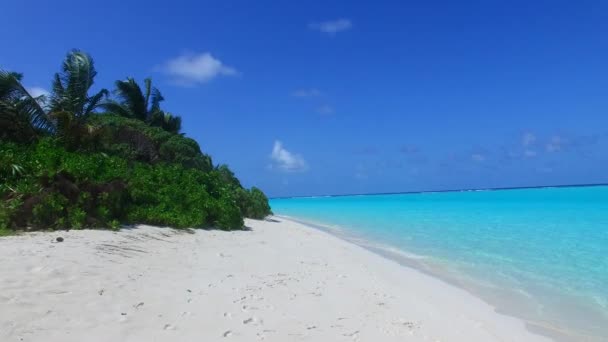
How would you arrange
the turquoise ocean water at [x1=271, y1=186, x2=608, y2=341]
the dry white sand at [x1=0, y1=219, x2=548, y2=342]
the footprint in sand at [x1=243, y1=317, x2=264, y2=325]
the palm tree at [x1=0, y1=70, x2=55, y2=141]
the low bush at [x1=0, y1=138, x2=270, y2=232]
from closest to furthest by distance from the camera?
the dry white sand at [x1=0, y1=219, x2=548, y2=342] → the footprint in sand at [x1=243, y1=317, x2=264, y2=325] → the turquoise ocean water at [x1=271, y1=186, x2=608, y2=341] → the low bush at [x1=0, y1=138, x2=270, y2=232] → the palm tree at [x1=0, y1=70, x2=55, y2=141]

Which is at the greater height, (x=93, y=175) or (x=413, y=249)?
(x=93, y=175)

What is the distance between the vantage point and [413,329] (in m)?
4.35

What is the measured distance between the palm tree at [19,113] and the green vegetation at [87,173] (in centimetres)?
3

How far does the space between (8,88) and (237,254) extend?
9.17 metres

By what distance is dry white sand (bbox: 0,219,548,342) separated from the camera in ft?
12.0

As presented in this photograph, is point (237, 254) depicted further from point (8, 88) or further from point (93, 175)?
point (8, 88)

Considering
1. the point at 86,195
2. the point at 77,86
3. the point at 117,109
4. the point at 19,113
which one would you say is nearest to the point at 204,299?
the point at 86,195

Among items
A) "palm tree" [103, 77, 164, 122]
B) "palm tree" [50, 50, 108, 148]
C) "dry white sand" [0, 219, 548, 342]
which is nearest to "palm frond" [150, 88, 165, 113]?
"palm tree" [103, 77, 164, 122]

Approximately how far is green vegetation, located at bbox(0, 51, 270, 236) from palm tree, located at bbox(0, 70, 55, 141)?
3 cm

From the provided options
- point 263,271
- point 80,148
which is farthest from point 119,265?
point 80,148

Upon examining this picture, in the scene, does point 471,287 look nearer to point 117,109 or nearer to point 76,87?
point 76,87

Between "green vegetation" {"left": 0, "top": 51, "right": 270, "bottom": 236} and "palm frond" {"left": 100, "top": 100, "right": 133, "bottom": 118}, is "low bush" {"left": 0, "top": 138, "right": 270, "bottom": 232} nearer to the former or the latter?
"green vegetation" {"left": 0, "top": 51, "right": 270, "bottom": 236}

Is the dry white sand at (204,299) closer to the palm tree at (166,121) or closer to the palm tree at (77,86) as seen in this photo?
the palm tree at (77,86)

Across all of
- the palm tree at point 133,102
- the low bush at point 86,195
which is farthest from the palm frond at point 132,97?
the low bush at point 86,195
